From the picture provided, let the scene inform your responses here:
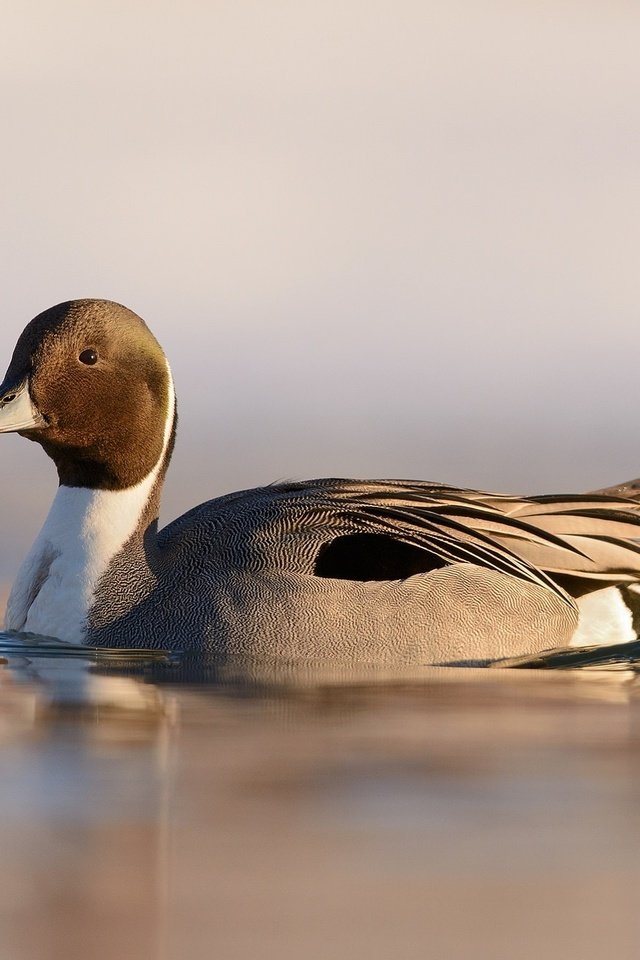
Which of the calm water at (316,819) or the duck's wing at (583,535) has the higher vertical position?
the duck's wing at (583,535)

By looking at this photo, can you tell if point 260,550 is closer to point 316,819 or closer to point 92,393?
point 92,393

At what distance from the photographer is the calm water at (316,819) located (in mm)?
3424

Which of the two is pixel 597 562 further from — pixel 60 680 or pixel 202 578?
pixel 60 680

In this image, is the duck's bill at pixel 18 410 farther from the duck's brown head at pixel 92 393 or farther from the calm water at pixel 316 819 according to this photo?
the calm water at pixel 316 819

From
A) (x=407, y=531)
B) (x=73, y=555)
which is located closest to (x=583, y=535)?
(x=407, y=531)

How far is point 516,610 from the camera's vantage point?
7387mm

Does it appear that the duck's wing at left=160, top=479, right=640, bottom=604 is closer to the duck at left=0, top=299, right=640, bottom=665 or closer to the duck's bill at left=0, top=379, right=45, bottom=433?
the duck at left=0, top=299, right=640, bottom=665

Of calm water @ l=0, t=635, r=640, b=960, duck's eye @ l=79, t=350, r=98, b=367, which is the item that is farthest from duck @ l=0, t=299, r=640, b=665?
calm water @ l=0, t=635, r=640, b=960

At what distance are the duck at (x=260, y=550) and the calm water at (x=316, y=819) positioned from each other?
707mm

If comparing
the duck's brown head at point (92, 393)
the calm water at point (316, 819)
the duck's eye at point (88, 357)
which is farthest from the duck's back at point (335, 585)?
the duck's eye at point (88, 357)

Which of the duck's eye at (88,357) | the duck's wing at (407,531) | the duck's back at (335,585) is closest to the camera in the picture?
the duck's back at (335,585)

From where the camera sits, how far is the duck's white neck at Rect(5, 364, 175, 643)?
291 inches

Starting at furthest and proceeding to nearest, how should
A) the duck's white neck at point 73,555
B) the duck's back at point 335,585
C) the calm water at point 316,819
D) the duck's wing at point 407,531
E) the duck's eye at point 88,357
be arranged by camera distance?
the duck's eye at point 88,357 < the duck's white neck at point 73,555 < the duck's wing at point 407,531 < the duck's back at point 335,585 < the calm water at point 316,819

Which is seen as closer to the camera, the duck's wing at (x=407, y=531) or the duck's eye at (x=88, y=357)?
the duck's wing at (x=407, y=531)
